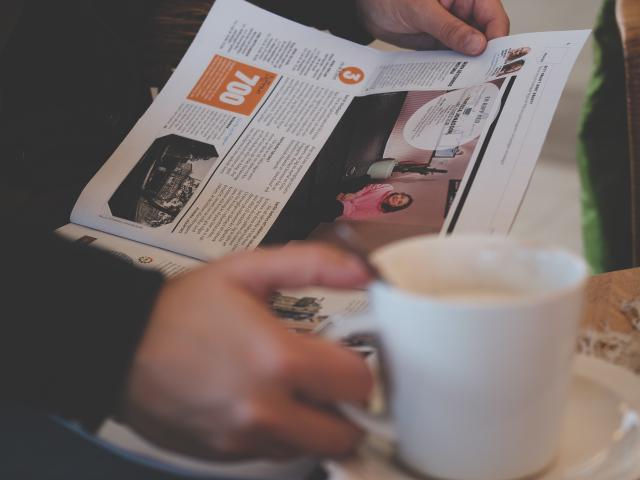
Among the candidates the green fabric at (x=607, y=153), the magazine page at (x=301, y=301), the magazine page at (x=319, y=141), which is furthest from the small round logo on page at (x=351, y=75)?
the green fabric at (x=607, y=153)

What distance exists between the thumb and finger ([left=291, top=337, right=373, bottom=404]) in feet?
1.58

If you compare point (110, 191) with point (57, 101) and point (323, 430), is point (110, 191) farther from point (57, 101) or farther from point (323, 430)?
point (323, 430)

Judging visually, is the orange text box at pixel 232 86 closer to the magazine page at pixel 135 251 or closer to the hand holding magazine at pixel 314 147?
the hand holding magazine at pixel 314 147

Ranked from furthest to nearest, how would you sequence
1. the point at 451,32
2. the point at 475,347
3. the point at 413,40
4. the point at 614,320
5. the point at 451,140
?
1. the point at 413,40
2. the point at 451,32
3. the point at 451,140
4. the point at 614,320
5. the point at 475,347

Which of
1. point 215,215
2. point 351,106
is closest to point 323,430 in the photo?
point 215,215

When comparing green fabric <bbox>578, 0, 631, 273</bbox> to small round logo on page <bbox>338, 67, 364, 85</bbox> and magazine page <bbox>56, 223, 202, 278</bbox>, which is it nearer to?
small round logo on page <bbox>338, 67, 364, 85</bbox>

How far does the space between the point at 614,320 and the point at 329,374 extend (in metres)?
0.23

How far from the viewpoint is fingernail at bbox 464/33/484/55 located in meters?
0.69

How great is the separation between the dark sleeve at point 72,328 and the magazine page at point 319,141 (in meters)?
0.25

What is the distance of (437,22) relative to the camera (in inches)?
28.9

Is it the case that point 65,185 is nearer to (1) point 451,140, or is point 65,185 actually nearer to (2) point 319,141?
(2) point 319,141

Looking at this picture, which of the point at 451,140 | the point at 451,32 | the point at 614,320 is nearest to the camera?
the point at 614,320

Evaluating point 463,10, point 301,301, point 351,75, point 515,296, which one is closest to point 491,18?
point 463,10

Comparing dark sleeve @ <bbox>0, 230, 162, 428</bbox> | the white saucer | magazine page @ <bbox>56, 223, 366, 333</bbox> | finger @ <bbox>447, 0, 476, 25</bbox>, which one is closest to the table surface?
the white saucer
